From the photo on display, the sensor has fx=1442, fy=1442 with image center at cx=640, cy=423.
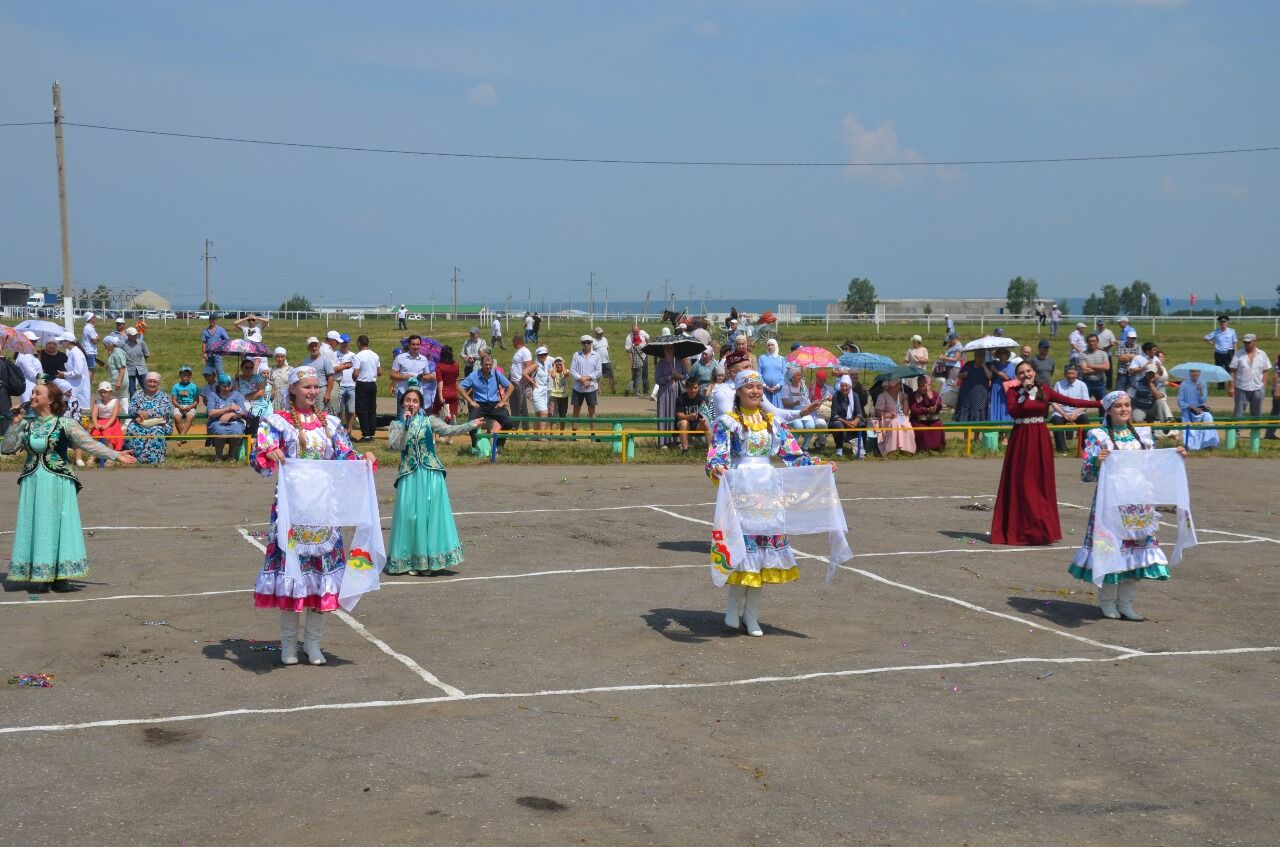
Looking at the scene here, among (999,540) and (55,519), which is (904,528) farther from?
(55,519)

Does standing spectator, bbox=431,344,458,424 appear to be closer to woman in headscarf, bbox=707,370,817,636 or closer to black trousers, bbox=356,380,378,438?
black trousers, bbox=356,380,378,438

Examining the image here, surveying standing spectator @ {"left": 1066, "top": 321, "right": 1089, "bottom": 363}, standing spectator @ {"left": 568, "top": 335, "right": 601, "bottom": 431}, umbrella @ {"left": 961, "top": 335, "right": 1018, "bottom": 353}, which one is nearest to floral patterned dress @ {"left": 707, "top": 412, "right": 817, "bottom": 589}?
umbrella @ {"left": 961, "top": 335, "right": 1018, "bottom": 353}

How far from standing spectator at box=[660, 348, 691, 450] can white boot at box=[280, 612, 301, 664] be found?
1515cm

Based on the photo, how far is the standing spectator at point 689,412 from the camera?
24.3 meters

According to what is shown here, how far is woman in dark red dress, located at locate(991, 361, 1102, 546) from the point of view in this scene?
53.0ft

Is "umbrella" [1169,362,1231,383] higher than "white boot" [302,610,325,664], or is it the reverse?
"umbrella" [1169,362,1231,383]

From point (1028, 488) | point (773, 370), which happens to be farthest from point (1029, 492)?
point (773, 370)

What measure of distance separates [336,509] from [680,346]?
15268 millimetres

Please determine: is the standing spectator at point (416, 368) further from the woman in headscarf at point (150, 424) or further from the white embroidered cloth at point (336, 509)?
the white embroidered cloth at point (336, 509)

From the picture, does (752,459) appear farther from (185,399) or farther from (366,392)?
(185,399)

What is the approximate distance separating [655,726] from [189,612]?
5181 millimetres

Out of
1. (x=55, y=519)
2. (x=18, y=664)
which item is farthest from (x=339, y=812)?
(x=55, y=519)

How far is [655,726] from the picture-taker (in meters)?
8.93

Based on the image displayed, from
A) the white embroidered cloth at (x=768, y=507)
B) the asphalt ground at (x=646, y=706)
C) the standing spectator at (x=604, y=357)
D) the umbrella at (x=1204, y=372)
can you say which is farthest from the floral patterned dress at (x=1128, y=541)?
the standing spectator at (x=604, y=357)
